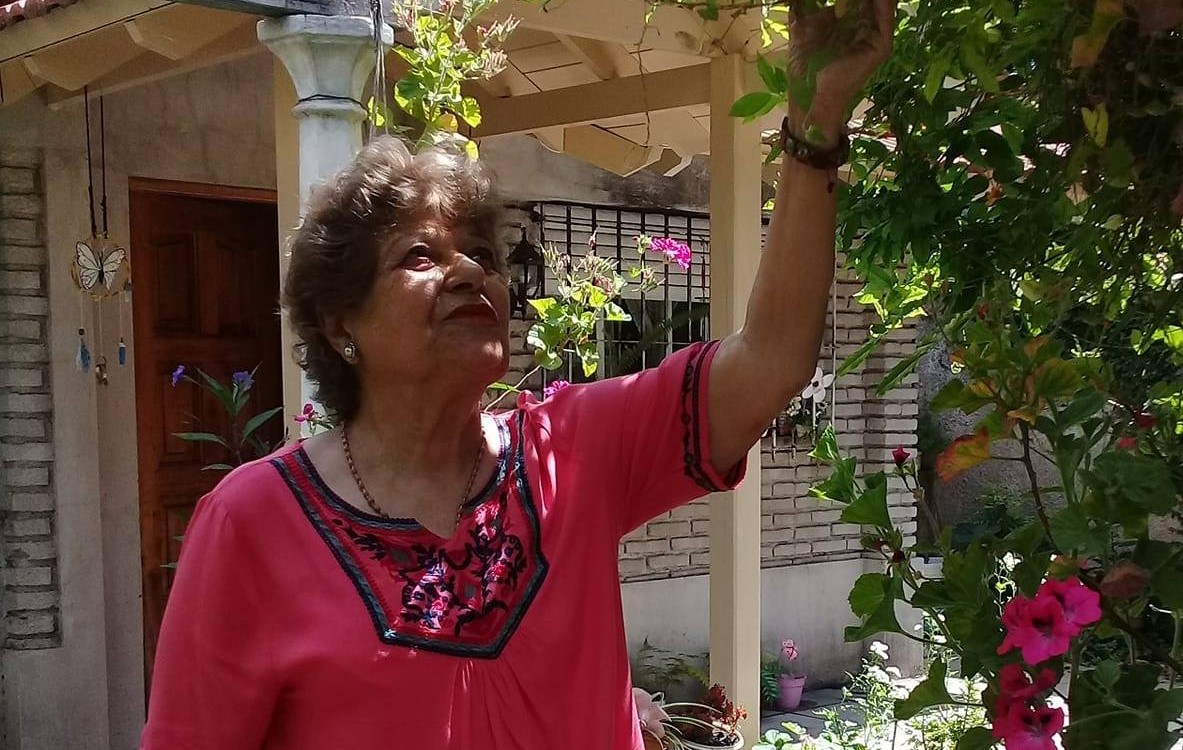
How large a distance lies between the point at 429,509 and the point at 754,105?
0.62m

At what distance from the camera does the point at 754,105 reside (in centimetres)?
114

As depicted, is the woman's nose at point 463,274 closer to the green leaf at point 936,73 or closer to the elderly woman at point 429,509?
the elderly woman at point 429,509

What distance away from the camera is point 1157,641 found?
952mm

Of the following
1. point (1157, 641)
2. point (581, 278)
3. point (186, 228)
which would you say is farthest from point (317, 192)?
point (186, 228)

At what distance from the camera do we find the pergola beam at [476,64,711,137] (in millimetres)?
3508

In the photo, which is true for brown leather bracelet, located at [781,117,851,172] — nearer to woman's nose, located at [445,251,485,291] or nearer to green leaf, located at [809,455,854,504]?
green leaf, located at [809,455,854,504]

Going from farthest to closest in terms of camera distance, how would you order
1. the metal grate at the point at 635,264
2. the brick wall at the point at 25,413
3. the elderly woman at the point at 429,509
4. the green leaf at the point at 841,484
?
the metal grate at the point at 635,264 < the brick wall at the point at 25,413 < the elderly woman at the point at 429,509 < the green leaf at the point at 841,484

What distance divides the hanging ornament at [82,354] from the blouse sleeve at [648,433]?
2934 mm

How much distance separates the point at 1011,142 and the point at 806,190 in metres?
0.18

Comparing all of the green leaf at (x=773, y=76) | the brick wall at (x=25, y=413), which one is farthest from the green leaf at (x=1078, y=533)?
the brick wall at (x=25, y=413)

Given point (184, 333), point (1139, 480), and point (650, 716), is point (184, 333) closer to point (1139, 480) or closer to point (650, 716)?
point (650, 716)

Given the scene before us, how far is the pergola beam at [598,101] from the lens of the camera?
3.51 m

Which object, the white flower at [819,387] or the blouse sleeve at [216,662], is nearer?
the blouse sleeve at [216,662]

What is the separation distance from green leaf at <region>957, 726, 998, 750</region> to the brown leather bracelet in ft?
1.60
